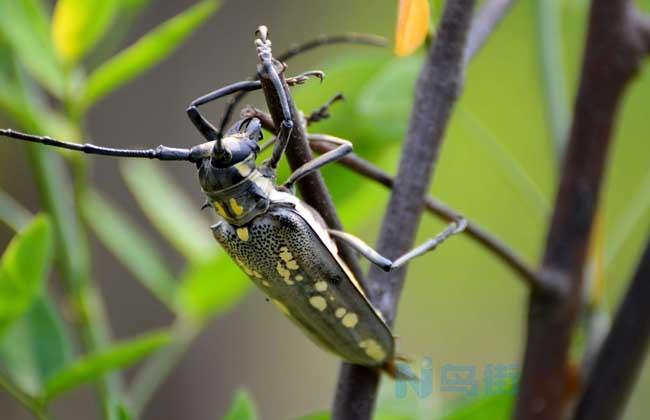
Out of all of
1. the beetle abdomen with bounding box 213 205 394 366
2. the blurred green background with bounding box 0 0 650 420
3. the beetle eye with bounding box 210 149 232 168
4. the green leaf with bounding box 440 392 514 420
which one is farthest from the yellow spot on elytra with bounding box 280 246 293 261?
the blurred green background with bounding box 0 0 650 420

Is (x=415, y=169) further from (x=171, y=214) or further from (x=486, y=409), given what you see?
(x=171, y=214)

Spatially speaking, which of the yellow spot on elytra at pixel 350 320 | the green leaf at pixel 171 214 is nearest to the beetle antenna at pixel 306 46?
the yellow spot on elytra at pixel 350 320

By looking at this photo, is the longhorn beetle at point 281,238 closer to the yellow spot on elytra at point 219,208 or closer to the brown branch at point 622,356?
the yellow spot on elytra at point 219,208

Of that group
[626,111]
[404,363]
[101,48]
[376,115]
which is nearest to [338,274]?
[404,363]

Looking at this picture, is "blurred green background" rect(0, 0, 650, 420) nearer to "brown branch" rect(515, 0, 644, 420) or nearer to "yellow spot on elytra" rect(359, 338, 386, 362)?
"brown branch" rect(515, 0, 644, 420)

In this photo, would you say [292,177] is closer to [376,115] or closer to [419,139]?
[419,139]

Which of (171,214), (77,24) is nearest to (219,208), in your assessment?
(77,24)
